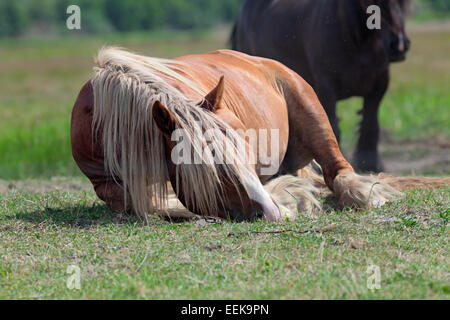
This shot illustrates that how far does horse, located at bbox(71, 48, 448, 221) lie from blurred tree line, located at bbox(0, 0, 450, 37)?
53492mm

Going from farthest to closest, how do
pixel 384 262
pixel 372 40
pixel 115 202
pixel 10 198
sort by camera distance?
Answer: pixel 372 40, pixel 10 198, pixel 115 202, pixel 384 262

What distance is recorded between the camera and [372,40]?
689cm

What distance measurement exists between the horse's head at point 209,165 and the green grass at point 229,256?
12 cm

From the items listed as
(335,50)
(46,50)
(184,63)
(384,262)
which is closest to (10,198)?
(184,63)

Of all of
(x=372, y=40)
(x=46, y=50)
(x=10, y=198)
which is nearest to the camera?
(x=10, y=198)

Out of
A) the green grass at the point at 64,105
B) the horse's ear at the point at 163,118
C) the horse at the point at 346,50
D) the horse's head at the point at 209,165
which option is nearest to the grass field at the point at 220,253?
the horse's head at the point at 209,165

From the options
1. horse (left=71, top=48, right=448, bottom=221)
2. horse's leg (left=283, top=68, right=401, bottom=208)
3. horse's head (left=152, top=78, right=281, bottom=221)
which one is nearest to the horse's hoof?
horse (left=71, top=48, right=448, bottom=221)

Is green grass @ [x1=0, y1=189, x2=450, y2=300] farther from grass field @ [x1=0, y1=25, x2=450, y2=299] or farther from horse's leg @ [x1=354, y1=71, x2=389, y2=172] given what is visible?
horse's leg @ [x1=354, y1=71, x2=389, y2=172]

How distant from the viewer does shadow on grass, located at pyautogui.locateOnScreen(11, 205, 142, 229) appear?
3986 millimetres

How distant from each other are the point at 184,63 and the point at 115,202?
111 cm

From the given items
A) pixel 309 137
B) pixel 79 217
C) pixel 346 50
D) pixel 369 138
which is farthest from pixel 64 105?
pixel 79 217

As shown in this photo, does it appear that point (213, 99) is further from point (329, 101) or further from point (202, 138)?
point (329, 101)

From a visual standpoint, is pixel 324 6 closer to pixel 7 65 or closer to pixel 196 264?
pixel 196 264

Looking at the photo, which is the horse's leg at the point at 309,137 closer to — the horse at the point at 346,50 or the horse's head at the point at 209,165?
the horse's head at the point at 209,165
